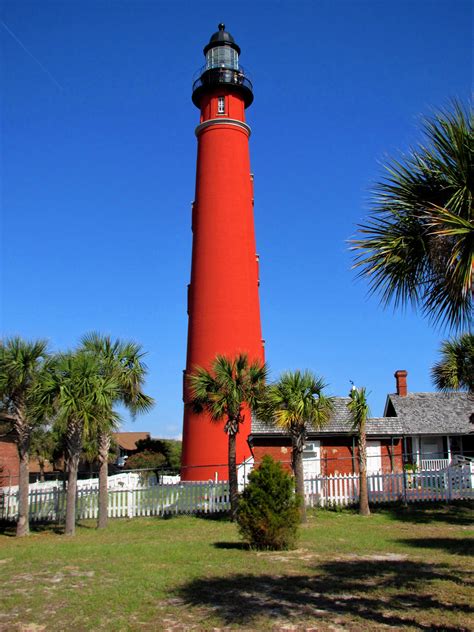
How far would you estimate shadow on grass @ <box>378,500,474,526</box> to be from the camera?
18250 millimetres

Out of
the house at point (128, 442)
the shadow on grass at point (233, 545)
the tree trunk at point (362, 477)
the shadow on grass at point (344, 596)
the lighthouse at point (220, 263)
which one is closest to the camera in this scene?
the shadow on grass at point (344, 596)

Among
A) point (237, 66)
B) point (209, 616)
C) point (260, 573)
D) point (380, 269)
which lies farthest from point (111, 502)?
point (237, 66)

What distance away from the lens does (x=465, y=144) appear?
7.29m

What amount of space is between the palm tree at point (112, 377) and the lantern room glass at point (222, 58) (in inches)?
686

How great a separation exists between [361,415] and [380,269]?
12.7 metres

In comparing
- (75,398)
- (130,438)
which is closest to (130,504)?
(75,398)

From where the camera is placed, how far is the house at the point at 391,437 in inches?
1041

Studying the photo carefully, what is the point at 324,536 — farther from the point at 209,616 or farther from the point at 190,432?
the point at 190,432

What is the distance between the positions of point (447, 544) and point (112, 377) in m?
10.5

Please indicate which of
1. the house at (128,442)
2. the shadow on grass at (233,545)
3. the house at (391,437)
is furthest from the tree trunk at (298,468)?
the house at (128,442)

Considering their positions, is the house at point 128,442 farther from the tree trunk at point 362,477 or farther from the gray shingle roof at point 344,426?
the tree trunk at point 362,477

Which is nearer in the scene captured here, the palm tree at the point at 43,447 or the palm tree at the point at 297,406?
the palm tree at the point at 297,406

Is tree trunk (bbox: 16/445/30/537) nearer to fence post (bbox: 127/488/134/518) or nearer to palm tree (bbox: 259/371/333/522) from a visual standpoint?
fence post (bbox: 127/488/134/518)

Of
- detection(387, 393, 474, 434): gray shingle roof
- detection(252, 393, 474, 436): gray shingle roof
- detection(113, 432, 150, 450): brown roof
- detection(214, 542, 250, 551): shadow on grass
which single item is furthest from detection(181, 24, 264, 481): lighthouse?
detection(113, 432, 150, 450): brown roof
